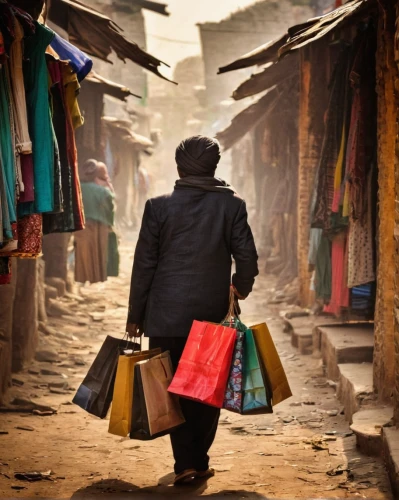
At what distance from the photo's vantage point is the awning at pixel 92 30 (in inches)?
308

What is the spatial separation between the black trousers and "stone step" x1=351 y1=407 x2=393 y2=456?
1087 millimetres

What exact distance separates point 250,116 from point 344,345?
33.0 ft

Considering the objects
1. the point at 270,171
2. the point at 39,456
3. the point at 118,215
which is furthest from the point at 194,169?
the point at 118,215

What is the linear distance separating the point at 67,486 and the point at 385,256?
→ 2.74 m

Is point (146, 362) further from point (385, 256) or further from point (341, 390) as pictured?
point (341, 390)

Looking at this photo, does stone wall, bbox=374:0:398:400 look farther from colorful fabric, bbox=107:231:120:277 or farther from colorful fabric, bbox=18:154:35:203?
colorful fabric, bbox=107:231:120:277

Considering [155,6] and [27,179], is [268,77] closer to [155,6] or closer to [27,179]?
[27,179]

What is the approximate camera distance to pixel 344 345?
738 cm

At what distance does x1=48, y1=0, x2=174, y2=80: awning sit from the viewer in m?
7.82

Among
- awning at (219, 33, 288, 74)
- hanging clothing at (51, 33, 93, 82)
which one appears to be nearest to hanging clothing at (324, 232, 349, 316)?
awning at (219, 33, 288, 74)

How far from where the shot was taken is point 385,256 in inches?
232

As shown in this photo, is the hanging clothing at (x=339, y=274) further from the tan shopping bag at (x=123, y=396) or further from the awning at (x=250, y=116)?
the awning at (x=250, y=116)

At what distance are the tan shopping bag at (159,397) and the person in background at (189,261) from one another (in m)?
0.17

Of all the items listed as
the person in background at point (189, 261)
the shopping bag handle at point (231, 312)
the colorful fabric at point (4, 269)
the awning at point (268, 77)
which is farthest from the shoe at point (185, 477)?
the awning at point (268, 77)
